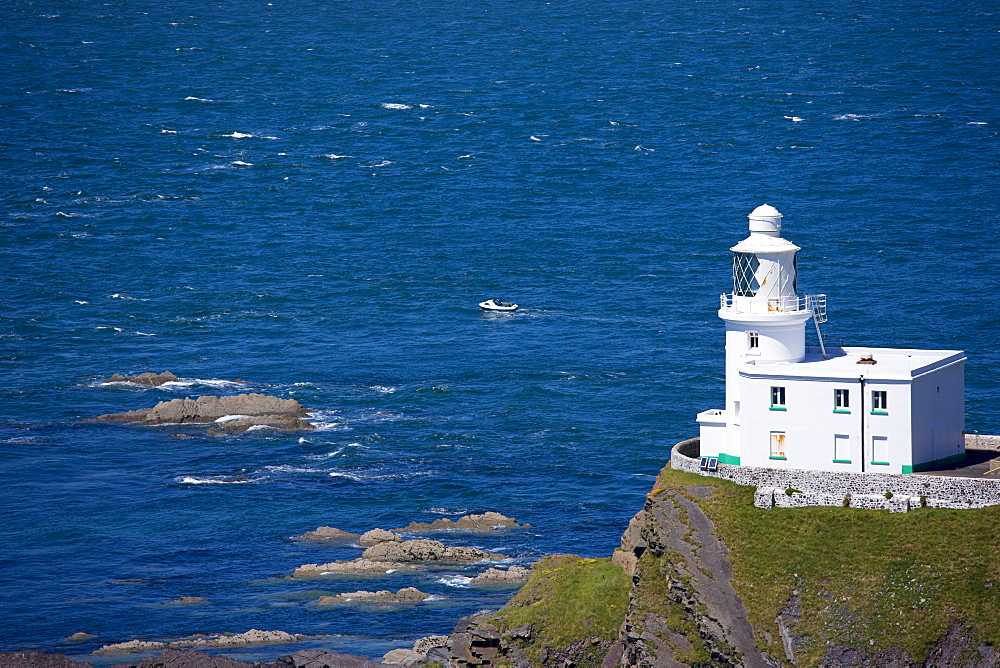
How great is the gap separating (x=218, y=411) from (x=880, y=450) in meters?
79.7

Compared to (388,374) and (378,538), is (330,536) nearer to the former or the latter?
(378,538)

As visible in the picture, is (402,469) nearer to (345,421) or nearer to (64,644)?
(345,421)

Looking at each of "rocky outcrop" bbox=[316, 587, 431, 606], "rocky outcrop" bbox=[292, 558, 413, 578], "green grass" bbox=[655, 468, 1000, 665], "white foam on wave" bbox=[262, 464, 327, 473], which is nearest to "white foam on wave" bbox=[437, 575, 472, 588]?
"rocky outcrop" bbox=[316, 587, 431, 606]

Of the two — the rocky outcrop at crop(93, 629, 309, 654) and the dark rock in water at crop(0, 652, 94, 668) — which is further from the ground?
the dark rock in water at crop(0, 652, 94, 668)

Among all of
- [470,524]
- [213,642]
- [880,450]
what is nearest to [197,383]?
[470,524]

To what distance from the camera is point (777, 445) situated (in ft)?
200

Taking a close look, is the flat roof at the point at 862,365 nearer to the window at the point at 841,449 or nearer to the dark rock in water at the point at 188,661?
the window at the point at 841,449

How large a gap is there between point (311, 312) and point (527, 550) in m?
80.7

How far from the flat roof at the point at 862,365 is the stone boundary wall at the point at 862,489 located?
4177 millimetres

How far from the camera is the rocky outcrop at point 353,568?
297 ft

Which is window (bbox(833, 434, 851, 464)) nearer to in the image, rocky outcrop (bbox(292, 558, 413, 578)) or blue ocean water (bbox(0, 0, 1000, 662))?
blue ocean water (bbox(0, 0, 1000, 662))

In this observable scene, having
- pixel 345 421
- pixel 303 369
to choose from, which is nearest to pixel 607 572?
pixel 345 421

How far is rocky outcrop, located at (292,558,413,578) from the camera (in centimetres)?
9044

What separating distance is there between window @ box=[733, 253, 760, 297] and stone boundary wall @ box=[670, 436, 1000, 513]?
806cm
